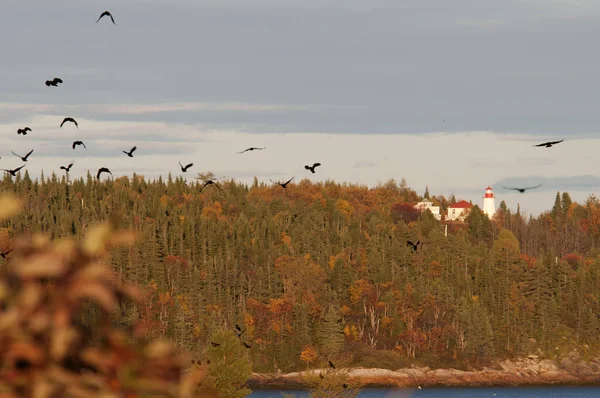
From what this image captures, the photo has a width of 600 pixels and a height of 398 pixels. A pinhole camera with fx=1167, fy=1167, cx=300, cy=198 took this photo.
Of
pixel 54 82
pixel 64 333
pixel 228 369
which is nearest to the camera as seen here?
pixel 64 333

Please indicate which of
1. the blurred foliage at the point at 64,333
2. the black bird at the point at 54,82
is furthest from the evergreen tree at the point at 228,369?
the blurred foliage at the point at 64,333

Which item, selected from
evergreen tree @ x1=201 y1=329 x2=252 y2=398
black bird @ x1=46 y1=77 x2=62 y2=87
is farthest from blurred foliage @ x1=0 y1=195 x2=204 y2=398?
evergreen tree @ x1=201 y1=329 x2=252 y2=398

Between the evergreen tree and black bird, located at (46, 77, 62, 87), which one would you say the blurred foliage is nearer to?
black bird, located at (46, 77, 62, 87)

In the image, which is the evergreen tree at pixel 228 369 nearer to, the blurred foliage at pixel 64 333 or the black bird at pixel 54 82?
the black bird at pixel 54 82

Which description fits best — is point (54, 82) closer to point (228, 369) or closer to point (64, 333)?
point (64, 333)

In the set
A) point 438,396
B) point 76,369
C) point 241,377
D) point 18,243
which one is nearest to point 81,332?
point 76,369

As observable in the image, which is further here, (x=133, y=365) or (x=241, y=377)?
(x=241, y=377)

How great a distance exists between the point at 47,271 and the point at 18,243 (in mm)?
165

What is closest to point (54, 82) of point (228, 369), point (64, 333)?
point (64, 333)

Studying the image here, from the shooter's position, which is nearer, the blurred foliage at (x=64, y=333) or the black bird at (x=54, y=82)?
the blurred foliage at (x=64, y=333)

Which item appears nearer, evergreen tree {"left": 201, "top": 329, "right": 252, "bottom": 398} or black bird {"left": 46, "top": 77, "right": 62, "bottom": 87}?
black bird {"left": 46, "top": 77, "right": 62, "bottom": 87}

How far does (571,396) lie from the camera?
195 meters

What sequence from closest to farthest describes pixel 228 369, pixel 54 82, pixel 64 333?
pixel 64 333
pixel 54 82
pixel 228 369

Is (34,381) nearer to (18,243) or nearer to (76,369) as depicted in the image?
(76,369)
